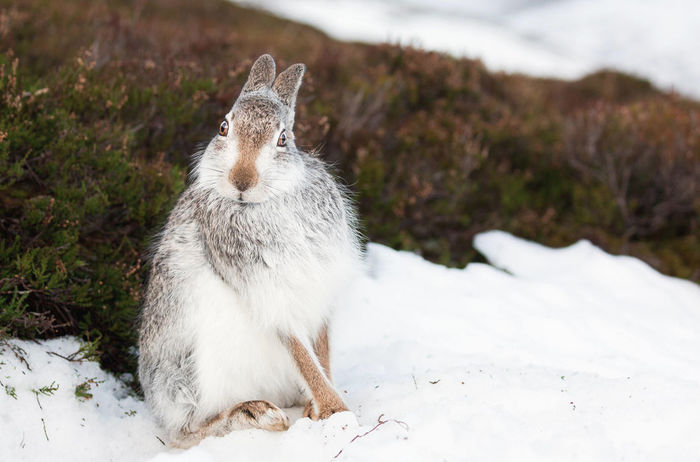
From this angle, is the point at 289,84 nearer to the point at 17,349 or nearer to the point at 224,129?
the point at 224,129

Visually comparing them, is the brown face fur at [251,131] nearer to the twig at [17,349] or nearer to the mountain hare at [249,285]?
the mountain hare at [249,285]

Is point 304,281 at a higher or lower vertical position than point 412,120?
lower

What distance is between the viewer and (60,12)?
27.0ft

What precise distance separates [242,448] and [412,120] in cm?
531

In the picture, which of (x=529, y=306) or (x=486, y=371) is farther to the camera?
(x=529, y=306)

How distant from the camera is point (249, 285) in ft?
10.2

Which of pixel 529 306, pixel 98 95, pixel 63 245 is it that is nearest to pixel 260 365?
pixel 63 245

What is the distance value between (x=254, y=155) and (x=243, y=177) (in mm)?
165

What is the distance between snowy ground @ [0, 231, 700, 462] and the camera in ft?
9.47

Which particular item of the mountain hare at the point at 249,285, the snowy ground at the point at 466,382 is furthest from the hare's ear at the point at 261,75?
the snowy ground at the point at 466,382

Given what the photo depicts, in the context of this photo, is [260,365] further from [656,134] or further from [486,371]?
[656,134]

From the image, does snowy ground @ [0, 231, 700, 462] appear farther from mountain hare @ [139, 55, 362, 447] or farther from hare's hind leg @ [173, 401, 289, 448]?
mountain hare @ [139, 55, 362, 447]

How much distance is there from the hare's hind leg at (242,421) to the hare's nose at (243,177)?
1091 mm

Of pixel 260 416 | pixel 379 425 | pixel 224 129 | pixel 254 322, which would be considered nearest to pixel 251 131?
pixel 224 129
